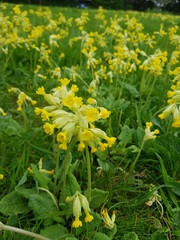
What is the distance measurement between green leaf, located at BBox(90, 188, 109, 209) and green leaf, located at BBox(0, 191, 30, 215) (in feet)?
1.21

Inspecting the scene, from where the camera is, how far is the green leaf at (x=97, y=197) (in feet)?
5.61

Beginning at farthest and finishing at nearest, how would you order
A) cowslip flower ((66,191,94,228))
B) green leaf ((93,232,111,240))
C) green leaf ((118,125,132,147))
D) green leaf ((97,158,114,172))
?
green leaf ((118,125,132,147))
green leaf ((97,158,114,172))
green leaf ((93,232,111,240))
cowslip flower ((66,191,94,228))

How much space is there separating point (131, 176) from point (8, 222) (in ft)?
2.80

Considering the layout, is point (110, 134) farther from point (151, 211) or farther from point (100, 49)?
point (100, 49)

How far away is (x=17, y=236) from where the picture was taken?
1.59 metres

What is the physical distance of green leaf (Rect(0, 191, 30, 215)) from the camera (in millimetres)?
1699

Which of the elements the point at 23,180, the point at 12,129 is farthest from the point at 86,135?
the point at 12,129

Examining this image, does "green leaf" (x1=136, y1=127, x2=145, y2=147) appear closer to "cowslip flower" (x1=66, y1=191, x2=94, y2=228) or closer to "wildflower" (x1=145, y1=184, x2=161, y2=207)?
"wildflower" (x1=145, y1=184, x2=161, y2=207)

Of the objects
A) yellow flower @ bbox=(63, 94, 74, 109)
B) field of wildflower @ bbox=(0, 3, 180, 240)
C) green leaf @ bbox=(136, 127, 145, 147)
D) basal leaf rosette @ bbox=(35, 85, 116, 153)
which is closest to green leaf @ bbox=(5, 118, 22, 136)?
field of wildflower @ bbox=(0, 3, 180, 240)

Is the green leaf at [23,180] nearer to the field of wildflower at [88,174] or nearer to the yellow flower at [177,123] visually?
the field of wildflower at [88,174]

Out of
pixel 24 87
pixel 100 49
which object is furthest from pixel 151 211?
pixel 100 49

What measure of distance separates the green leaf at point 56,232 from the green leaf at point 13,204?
219 mm

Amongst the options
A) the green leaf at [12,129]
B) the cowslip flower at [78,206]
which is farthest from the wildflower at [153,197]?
the green leaf at [12,129]

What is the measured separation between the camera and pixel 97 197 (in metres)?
1.72
